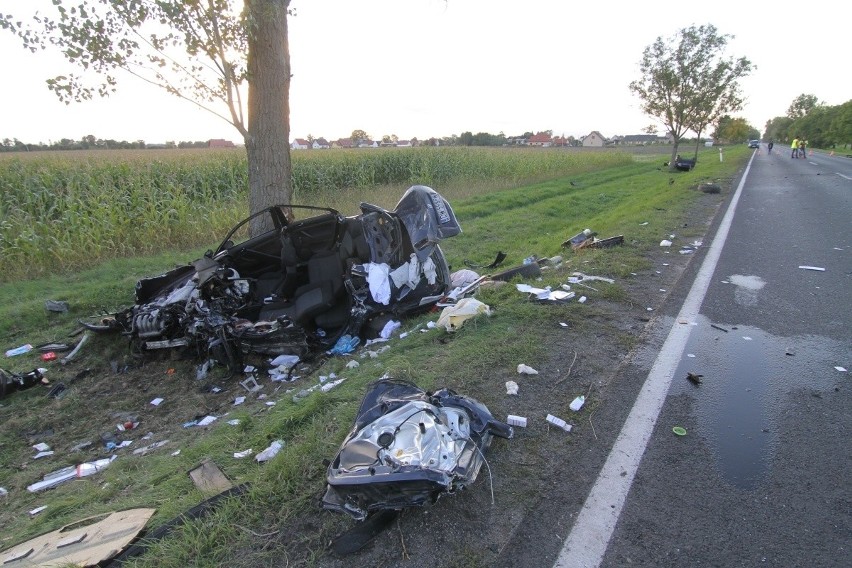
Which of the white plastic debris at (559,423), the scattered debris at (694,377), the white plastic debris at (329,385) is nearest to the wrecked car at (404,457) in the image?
the white plastic debris at (559,423)

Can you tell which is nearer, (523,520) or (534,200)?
(523,520)

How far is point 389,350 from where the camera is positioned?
4.37m

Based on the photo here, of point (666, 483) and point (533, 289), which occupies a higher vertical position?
point (533, 289)

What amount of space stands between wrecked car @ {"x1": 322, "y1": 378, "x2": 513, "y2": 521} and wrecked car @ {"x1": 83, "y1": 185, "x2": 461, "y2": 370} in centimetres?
280

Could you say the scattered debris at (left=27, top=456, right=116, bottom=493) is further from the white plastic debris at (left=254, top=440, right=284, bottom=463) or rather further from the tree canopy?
the tree canopy

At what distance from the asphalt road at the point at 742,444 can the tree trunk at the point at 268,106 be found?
18.2ft

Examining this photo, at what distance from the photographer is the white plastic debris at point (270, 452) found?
2.76m

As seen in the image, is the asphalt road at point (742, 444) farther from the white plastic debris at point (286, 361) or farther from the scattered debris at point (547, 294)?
the white plastic debris at point (286, 361)

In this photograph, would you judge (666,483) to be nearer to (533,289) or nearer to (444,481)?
(444,481)

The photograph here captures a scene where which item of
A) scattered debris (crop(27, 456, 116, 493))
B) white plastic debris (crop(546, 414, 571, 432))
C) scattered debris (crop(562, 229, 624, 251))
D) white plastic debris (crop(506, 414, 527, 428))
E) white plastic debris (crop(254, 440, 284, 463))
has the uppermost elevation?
scattered debris (crop(562, 229, 624, 251))

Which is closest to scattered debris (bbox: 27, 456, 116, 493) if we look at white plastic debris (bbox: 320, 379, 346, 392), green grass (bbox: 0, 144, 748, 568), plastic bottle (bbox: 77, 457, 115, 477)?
plastic bottle (bbox: 77, 457, 115, 477)

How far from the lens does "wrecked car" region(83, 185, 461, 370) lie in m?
4.78

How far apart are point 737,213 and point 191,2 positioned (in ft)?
36.6

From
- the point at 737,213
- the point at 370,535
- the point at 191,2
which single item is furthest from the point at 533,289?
the point at 737,213
